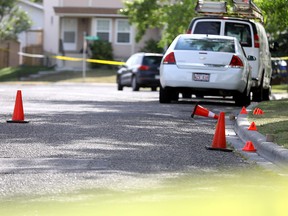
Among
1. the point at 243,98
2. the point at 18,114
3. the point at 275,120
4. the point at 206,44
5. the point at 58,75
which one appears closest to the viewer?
the point at 18,114

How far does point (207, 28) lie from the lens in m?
25.4

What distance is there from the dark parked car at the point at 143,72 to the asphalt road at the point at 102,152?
17.9 metres

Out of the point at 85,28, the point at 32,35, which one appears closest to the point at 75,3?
the point at 85,28

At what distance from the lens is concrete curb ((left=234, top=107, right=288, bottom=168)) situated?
1173cm

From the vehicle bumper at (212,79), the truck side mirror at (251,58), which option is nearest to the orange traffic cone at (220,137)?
the vehicle bumper at (212,79)

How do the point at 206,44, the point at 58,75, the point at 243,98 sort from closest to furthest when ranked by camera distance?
the point at 206,44, the point at 243,98, the point at 58,75

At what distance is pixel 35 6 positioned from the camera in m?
69.1

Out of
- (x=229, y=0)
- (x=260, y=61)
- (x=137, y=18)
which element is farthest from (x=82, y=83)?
(x=260, y=61)

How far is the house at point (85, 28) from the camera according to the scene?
59062mm

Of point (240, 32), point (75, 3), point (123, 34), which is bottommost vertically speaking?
point (123, 34)

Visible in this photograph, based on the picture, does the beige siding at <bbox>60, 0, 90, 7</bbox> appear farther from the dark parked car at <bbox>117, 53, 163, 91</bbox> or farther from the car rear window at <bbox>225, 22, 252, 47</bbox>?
the car rear window at <bbox>225, 22, 252, 47</bbox>

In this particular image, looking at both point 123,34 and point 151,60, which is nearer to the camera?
point 151,60

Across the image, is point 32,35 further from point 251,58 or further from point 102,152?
point 102,152

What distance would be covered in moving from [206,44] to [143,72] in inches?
559
